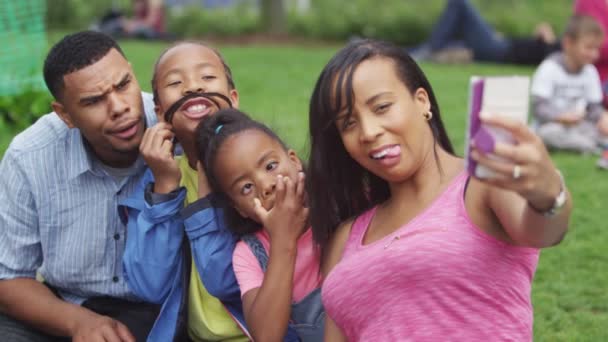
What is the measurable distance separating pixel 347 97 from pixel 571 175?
4986 millimetres

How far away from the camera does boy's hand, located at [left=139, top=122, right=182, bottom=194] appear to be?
3.17m

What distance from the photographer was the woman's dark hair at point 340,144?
8.64 feet

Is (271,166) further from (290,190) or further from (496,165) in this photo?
(496,165)

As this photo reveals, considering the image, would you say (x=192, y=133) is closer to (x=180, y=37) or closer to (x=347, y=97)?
(x=347, y=97)

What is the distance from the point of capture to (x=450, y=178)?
260cm

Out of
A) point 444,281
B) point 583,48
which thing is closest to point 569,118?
point 583,48

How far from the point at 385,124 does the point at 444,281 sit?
0.47 meters

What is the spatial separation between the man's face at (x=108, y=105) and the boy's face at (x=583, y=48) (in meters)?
5.80

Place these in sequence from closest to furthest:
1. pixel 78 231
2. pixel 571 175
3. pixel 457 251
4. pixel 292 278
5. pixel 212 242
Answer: pixel 457 251 < pixel 292 278 < pixel 212 242 < pixel 78 231 < pixel 571 175

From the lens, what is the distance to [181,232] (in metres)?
3.24

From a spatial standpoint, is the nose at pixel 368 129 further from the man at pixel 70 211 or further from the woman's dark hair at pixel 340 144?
the man at pixel 70 211

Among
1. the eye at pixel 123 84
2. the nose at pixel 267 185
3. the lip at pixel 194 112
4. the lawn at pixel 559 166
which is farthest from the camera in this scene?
the lawn at pixel 559 166

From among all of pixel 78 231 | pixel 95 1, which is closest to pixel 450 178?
pixel 78 231

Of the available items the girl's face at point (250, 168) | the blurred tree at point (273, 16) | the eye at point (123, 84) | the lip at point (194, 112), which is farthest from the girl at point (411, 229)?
the blurred tree at point (273, 16)
